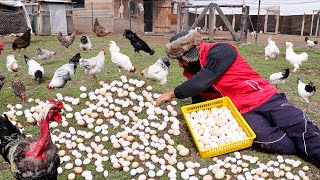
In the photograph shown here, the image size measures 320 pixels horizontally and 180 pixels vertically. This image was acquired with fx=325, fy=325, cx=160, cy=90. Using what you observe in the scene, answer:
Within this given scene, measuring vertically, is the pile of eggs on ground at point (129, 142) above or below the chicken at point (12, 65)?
below

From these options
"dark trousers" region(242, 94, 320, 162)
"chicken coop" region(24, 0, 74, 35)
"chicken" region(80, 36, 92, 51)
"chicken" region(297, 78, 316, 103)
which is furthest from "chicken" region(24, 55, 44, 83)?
"chicken coop" region(24, 0, 74, 35)

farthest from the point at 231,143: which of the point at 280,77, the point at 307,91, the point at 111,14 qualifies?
the point at 111,14

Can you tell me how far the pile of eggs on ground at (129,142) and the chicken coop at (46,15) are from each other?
52.1 feet

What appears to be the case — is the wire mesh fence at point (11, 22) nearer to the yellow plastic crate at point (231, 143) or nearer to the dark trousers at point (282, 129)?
the yellow plastic crate at point (231, 143)

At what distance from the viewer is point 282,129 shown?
440 cm

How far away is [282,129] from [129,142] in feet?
6.92

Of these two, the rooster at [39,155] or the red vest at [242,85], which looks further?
the red vest at [242,85]

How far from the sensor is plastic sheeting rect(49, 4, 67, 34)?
20562mm

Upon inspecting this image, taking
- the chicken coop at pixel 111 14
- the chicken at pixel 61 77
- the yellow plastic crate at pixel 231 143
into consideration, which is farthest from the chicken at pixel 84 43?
the yellow plastic crate at pixel 231 143

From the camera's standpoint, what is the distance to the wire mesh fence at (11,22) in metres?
19.1

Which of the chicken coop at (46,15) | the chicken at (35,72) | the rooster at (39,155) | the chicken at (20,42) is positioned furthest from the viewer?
the chicken coop at (46,15)

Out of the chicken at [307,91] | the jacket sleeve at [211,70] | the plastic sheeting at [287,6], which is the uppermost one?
the plastic sheeting at [287,6]

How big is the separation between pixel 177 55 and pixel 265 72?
6165mm

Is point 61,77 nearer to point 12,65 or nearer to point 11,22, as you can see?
point 12,65
